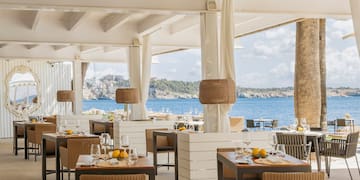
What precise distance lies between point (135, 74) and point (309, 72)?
3701 mm

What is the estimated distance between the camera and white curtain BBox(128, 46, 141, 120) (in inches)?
405

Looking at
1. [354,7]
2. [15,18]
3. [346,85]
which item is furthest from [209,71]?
[346,85]

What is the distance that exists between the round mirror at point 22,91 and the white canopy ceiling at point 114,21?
251 centimetres

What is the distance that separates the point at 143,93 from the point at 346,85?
3243cm

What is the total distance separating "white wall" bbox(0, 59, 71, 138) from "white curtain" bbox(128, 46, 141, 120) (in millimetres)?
6937

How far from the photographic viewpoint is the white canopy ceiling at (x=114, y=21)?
7.22 m

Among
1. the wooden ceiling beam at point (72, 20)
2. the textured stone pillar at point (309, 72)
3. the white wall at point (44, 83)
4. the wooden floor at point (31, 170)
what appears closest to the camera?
the wooden floor at point (31, 170)

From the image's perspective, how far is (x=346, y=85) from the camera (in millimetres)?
39531

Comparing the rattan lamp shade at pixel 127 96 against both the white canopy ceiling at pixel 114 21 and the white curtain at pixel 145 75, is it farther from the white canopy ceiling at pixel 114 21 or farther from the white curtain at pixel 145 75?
the white canopy ceiling at pixel 114 21

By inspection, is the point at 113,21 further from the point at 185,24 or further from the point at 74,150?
the point at 74,150

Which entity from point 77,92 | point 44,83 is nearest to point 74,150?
point 77,92

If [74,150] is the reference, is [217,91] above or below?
above

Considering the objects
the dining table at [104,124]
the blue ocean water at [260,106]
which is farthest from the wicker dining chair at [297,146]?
the blue ocean water at [260,106]

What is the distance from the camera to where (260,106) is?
138ft
